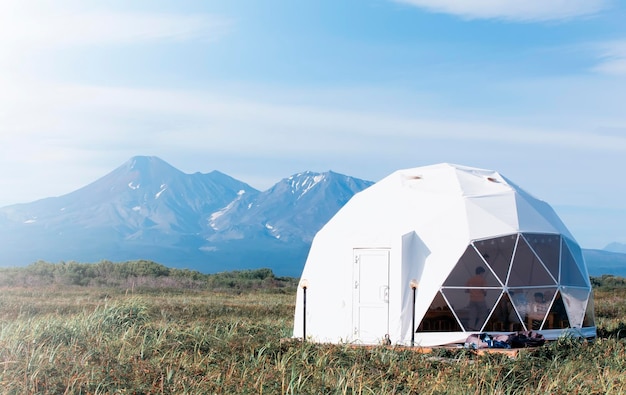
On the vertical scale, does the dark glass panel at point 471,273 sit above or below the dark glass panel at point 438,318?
above

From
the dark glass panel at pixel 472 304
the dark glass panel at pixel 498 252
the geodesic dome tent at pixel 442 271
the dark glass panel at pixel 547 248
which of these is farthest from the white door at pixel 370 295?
the dark glass panel at pixel 547 248

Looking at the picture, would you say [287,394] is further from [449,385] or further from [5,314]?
[5,314]

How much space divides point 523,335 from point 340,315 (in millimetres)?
3975

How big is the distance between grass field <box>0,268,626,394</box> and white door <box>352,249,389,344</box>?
1948mm

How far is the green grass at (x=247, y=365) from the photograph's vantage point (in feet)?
36.1

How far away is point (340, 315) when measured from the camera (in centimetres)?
1794

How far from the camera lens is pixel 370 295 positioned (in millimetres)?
17625

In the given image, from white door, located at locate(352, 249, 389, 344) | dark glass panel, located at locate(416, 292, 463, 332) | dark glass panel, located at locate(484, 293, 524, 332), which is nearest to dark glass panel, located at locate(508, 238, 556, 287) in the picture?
dark glass panel, located at locate(484, 293, 524, 332)

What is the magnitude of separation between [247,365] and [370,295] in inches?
220

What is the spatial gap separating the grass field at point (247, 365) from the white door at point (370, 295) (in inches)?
76.7

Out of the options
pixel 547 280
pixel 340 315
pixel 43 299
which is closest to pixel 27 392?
pixel 340 315

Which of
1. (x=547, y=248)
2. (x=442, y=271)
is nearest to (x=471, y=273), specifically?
(x=442, y=271)

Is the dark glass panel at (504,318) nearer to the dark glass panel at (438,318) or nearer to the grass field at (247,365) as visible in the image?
the dark glass panel at (438,318)

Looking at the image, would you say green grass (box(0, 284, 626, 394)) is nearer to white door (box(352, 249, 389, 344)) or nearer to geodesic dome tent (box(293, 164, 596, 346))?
geodesic dome tent (box(293, 164, 596, 346))
